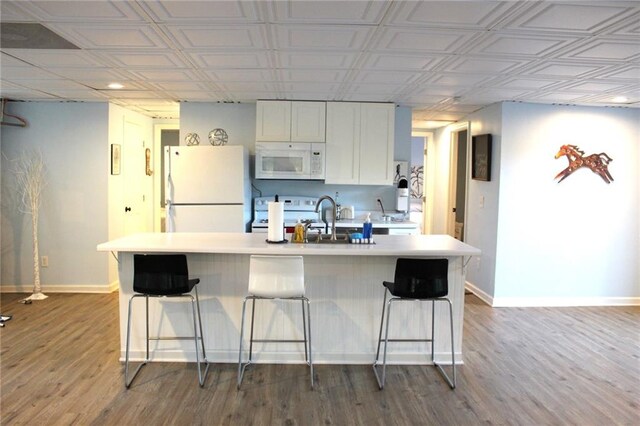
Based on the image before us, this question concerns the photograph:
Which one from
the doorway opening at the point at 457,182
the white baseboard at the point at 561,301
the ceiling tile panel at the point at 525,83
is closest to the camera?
the ceiling tile panel at the point at 525,83

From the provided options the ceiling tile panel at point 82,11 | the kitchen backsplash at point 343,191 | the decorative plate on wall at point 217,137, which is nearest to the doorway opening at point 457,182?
the kitchen backsplash at point 343,191

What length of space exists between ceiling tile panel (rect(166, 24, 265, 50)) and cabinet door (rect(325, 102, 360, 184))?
2174 millimetres

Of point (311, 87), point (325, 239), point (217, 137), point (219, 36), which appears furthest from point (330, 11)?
point (217, 137)

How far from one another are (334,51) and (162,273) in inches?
72.9

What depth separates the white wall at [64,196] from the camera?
17.1 ft

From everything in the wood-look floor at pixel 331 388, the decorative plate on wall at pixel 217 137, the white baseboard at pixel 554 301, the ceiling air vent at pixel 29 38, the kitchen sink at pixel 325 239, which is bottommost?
the wood-look floor at pixel 331 388

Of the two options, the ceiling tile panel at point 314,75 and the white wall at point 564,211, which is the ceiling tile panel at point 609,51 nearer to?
the ceiling tile panel at point 314,75

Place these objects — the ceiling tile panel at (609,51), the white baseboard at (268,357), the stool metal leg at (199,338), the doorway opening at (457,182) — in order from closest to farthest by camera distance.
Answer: the ceiling tile panel at (609,51), the stool metal leg at (199,338), the white baseboard at (268,357), the doorway opening at (457,182)

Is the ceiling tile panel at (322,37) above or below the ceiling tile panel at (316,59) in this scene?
below

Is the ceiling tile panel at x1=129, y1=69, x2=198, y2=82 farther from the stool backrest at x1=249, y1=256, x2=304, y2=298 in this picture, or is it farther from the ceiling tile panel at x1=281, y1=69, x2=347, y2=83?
the stool backrest at x1=249, y1=256, x2=304, y2=298

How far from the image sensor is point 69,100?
511cm

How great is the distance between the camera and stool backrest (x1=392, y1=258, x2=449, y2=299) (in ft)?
9.63

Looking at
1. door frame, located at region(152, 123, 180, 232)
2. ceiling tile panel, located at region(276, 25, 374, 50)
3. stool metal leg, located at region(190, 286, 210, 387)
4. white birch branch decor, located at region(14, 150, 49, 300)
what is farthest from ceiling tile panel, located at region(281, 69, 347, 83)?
door frame, located at region(152, 123, 180, 232)

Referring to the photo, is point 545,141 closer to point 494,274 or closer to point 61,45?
point 494,274
